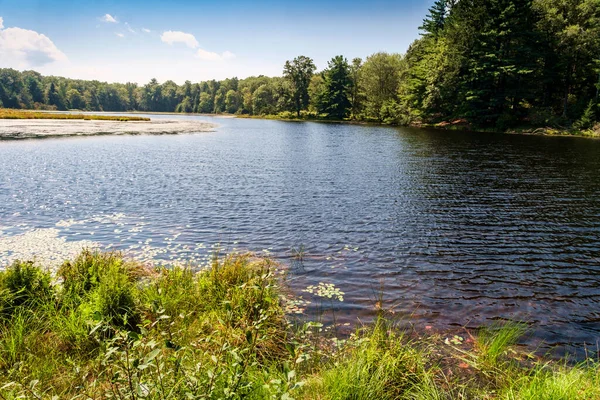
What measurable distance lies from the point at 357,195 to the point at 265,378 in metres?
17.7

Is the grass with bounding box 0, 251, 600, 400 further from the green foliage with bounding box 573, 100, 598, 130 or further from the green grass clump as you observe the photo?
the green foliage with bounding box 573, 100, 598, 130

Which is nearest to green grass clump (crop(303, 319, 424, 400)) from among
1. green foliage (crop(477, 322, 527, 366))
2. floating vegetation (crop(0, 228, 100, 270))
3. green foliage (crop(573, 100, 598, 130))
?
green foliage (crop(477, 322, 527, 366))

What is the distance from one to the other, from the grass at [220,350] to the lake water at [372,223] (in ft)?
5.40

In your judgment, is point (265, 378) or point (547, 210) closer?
point (265, 378)

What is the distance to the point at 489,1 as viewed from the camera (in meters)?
64.2

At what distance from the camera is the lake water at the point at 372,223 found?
10016mm

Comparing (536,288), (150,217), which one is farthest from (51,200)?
(536,288)

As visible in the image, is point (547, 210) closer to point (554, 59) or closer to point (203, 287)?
point (203, 287)

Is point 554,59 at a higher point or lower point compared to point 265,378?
higher

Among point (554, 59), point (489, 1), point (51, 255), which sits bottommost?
point (51, 255)

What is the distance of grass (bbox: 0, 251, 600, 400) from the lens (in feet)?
15.8

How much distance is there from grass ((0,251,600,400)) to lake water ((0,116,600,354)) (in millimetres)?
1647

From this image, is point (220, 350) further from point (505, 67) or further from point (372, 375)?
point (505, 67)

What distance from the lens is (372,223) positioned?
16.8 metres
